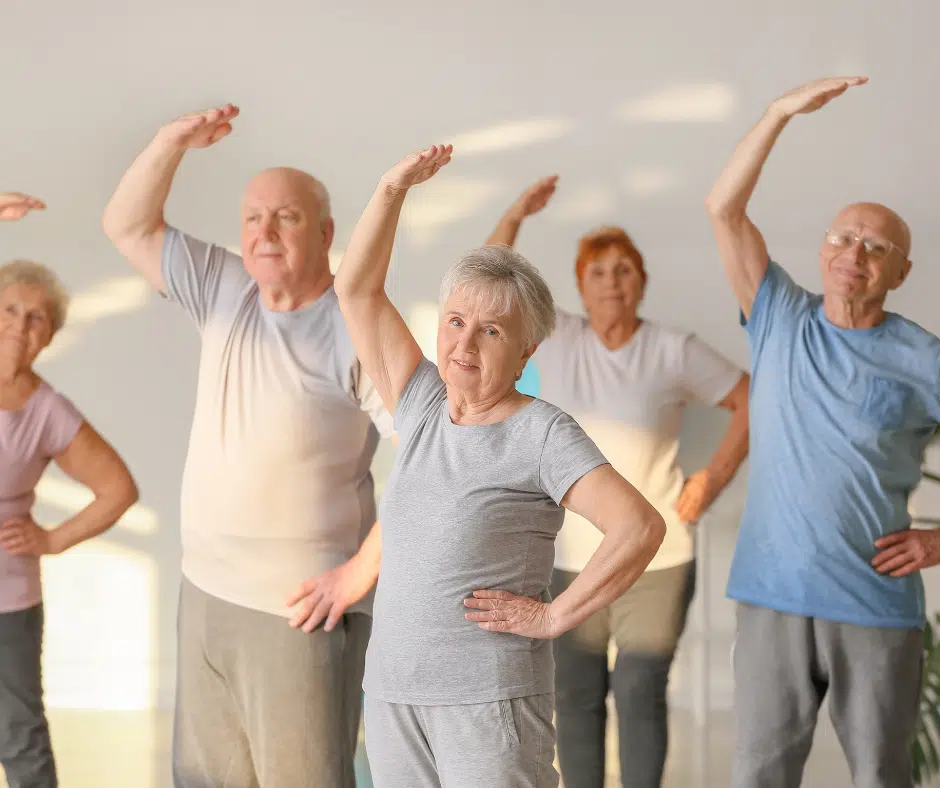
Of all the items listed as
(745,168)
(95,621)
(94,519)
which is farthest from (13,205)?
(745,168)

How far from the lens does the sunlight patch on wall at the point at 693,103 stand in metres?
3.82

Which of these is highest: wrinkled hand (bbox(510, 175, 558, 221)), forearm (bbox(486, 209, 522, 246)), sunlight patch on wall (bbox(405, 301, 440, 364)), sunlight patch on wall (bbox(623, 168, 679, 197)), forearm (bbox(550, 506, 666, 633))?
sunlight patch on wall (bbox(623, 168, 679, 197))

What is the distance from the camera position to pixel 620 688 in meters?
3.53

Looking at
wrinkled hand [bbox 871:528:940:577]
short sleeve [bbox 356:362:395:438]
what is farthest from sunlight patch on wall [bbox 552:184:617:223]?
wrinkled hand [bbox 871:528:940:577]

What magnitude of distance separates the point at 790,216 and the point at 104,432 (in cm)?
221

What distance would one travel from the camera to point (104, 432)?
12.6ft

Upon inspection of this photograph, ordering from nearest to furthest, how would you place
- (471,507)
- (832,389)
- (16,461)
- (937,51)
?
(471,507) < (832,389) < (16,461) < (937,51)

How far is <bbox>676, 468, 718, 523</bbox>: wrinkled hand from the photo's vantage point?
12.1 ft

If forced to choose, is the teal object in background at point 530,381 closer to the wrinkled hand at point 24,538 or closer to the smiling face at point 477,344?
the wrinkled hand at point 24,538

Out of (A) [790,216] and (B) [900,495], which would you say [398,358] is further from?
(A) [790,216]

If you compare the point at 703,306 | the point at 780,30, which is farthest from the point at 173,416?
the point at 780,30

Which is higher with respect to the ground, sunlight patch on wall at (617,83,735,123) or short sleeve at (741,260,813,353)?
sunlight patch on wall at (617,83,735,123)

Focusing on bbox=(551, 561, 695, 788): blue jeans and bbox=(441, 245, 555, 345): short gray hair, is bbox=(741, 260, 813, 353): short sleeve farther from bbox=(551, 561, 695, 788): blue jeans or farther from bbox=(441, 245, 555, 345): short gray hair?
bbox=(441, 245, 555, 345): short gray hair

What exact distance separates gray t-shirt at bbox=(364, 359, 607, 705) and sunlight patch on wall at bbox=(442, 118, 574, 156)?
1842 millimetres
